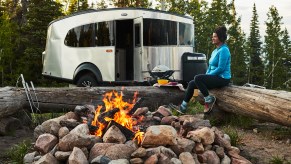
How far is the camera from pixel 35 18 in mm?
26797

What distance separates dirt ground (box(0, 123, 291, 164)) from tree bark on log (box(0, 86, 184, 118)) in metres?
0.71

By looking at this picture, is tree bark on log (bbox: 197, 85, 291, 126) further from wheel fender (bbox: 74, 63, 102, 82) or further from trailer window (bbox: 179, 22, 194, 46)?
wheel fender (bbox: 74, 63, 102, 82)

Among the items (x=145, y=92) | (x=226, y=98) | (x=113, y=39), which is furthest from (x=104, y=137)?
(x=113, y=39)

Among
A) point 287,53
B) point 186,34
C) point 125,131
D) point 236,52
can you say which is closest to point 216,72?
point 125,131

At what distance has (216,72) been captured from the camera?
781 centimetres

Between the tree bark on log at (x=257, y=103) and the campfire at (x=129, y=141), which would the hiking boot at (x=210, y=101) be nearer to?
the tree bark on log at (x=257, y=103)

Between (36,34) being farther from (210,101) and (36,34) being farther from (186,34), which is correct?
(210,101)

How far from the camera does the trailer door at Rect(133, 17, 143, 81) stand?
40.6 feet

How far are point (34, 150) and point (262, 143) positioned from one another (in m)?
3.77

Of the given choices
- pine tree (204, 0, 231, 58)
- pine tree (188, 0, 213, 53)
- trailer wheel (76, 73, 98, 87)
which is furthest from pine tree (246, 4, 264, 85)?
trailer wheel (76, 73, 98, 87)

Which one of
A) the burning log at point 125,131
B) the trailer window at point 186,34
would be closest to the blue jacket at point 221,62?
the burning log at point 125,131

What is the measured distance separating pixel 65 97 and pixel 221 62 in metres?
4.04

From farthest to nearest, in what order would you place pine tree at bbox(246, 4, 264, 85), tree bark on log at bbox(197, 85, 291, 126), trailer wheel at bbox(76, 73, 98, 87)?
pine tree at bbox(246, 4, 264, 85) → trailer wheel at bbox(76, 73, 98, 87) → tree bark on log at bbox(197, 85, 291, 126)

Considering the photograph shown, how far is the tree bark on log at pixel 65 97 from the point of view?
27.8ft
